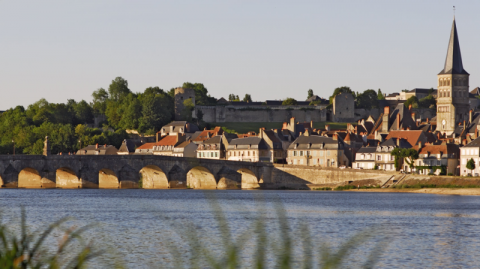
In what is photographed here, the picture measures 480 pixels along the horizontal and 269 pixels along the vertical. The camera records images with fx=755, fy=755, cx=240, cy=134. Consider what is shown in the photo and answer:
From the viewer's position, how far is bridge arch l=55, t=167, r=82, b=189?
69.5 meters

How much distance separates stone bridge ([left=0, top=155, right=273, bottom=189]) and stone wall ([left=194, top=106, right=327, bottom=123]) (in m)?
48.8

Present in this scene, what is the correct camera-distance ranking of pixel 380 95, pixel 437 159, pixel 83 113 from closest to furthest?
pixel 437 159 < pixel 83 113 < pixel 380 95

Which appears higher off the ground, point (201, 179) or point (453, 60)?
point (453, 60)

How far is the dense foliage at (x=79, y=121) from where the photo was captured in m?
98.3

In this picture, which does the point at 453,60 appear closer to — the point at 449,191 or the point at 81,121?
the point at 449,191

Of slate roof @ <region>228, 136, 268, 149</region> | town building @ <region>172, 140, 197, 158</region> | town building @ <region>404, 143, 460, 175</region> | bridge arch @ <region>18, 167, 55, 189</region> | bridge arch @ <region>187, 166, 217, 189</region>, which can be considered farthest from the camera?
town building @ <region>172, 140, 197, 158</region>

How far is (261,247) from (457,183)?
5992cm

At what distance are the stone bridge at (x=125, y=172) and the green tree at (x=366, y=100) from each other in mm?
59471

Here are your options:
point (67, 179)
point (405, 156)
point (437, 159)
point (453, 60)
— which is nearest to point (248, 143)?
point (405, 156)

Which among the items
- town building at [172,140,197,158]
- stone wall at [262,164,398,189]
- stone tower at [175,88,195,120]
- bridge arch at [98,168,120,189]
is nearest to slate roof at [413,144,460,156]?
stone wall at [262,164,398,189]

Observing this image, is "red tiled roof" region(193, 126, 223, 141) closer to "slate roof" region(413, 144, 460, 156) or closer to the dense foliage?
the dense foliage

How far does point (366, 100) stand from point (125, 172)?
7130 cm

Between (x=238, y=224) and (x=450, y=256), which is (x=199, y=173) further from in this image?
(x=450, y=256)

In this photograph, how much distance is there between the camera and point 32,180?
72.8 metres
